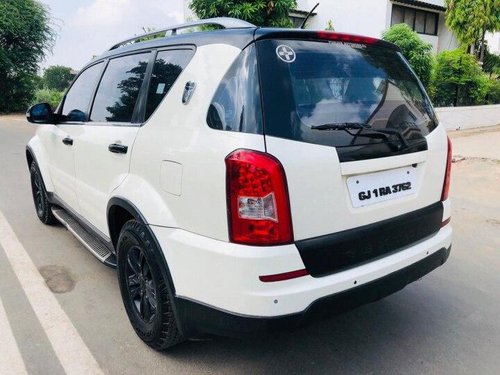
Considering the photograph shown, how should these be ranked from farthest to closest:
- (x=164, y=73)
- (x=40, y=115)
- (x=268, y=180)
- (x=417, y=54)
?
(x=417, y=54) < (x=40, y=115) < (x=164, y=73) < (x=268, y=180)

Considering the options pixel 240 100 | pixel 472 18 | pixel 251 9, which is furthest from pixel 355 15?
pixel 240 100

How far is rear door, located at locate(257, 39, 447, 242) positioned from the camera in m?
2.01

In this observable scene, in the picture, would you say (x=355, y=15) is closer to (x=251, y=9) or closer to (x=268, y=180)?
(x=251, y=9)

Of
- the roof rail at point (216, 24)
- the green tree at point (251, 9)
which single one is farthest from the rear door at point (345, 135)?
the green tree at point (251, 9)

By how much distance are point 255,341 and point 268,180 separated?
4.26 feet

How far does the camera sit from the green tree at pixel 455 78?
631 inches

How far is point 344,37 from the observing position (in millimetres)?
2428

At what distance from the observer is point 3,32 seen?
24062 millimetres

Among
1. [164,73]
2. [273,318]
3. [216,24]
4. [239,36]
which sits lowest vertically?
[273,318]

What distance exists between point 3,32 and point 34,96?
4206 millimetres

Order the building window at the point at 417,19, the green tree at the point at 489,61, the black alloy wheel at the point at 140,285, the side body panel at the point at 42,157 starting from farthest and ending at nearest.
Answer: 1. the green tree at the point at 489,61
2. the building window at the point at 417,19
3. the side body panel at the point at 42,157
4. the black alloy wheel at the point at 140,285

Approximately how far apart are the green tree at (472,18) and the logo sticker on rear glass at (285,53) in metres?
21.1

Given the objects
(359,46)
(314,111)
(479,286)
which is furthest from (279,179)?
(479,286)

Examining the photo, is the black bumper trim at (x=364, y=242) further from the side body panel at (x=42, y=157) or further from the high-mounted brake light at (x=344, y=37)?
the side body panel at (x=42, y=157)
